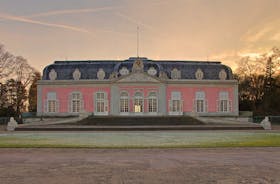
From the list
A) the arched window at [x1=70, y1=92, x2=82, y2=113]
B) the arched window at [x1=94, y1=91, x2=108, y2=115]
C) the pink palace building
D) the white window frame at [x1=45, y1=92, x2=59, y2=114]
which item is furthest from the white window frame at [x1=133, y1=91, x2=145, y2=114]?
the white window frame at [x1=45, y1=92, x2=59, y2=114]

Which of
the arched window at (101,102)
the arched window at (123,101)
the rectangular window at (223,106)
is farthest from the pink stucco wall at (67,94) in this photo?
the rectangular window at (223,106)

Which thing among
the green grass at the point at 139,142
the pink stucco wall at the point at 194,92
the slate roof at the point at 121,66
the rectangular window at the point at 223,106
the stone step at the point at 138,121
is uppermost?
the slate roof at the point at 121,66

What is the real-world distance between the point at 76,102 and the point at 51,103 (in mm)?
4131

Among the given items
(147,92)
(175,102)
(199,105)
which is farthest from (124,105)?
(199,105)

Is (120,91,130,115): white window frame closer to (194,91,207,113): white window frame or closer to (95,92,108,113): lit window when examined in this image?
(95,92,108,113): lit window

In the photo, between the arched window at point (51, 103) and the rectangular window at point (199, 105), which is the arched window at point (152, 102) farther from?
the arched window at point (51, 103)

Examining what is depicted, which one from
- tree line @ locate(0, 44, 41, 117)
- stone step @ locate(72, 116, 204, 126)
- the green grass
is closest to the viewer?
the green grass

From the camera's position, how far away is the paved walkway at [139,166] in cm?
1014

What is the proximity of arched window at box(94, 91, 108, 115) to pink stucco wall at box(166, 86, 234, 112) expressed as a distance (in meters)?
10.3

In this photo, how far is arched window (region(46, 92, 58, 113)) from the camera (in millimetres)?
61281

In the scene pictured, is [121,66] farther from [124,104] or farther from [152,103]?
[152,103]

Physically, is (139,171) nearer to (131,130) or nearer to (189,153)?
(189,153)

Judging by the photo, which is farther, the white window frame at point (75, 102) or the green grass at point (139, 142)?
the white window frame at point (75, 102)

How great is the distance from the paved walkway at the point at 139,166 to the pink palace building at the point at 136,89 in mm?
41970
